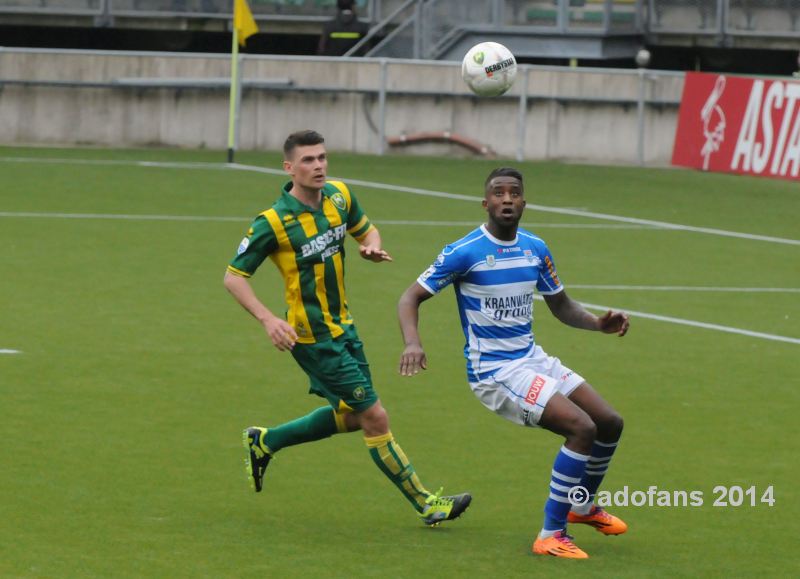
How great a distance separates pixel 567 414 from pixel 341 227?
1.66 m

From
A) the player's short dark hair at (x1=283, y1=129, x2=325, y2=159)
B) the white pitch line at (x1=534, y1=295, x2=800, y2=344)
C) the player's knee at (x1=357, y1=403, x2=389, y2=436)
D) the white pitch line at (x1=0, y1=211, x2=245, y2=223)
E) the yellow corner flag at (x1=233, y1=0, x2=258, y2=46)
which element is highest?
the yellow corner flag at (x1=233, y1=0, x2=258, y2=46)

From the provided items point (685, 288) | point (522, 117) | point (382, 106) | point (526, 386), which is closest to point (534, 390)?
point (526, 386)

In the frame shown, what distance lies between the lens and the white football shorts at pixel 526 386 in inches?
318

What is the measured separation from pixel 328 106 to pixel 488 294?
75.7 feet

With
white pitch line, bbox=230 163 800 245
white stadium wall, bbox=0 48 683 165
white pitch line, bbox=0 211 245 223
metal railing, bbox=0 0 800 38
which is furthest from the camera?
metal railing, bbox=0 0 800 38

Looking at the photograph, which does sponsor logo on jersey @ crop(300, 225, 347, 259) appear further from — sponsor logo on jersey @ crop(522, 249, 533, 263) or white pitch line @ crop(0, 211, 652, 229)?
white pitch line @ crop(0, 211, 652, 229)

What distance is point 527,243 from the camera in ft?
27.9

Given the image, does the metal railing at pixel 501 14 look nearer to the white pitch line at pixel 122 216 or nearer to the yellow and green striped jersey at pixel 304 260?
the white pitch line at pixel 122 216

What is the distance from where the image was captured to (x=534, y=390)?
26.5 feet

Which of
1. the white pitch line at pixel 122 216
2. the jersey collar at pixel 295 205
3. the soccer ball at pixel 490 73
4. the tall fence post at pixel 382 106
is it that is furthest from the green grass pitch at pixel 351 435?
the tall fence post at pixel 382 106

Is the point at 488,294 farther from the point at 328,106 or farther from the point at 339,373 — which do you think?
the point at 328,106

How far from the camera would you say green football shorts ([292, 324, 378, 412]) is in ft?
28.1

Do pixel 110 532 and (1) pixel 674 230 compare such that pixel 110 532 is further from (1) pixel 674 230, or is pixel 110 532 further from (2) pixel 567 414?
(1) pixel 674 230

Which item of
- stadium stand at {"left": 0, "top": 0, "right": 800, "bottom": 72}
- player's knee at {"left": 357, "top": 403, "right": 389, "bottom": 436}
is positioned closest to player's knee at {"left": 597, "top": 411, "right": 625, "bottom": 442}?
player's knee at {"left": 357, "top": 403, "right": 389, "bottom": 436}
